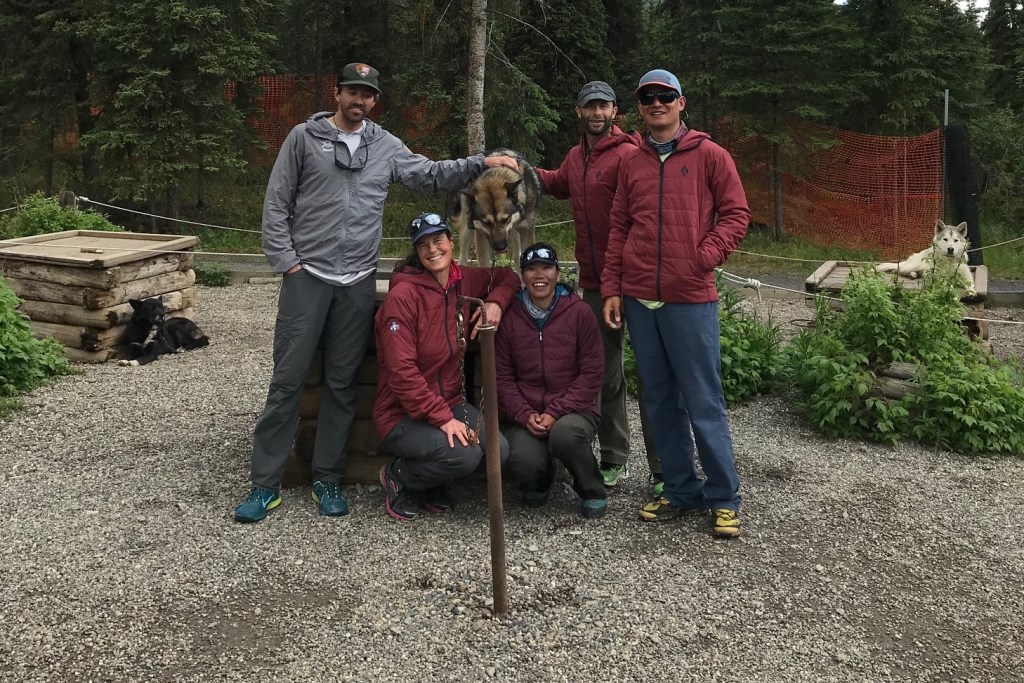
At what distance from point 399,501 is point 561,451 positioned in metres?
0.88

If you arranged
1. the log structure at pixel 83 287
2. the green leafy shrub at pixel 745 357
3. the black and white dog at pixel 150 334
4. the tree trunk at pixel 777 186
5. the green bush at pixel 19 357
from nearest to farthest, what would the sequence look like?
1. the green leafy shrub at pixel 745 357
2. the green bush at pixel 19 357
3. the log structure at pixel 83 287
4. the black and white dog at pixel 150 334
5. the tree trunk at pixel 777 186

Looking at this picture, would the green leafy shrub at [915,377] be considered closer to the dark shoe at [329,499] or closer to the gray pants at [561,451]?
the gray pants at [561,451]

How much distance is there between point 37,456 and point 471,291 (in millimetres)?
3021

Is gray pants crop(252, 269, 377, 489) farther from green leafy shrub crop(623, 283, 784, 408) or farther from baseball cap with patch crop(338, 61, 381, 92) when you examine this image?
green leafy shrub crop(623, 283, 784, 408)

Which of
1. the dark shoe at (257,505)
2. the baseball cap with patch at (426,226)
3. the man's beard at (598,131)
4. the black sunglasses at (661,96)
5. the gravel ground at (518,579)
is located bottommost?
the gravel ground at (518,579)

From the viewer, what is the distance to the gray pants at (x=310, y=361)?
4.46m

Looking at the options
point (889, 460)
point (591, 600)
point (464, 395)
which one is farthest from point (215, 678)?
point (889, 460)

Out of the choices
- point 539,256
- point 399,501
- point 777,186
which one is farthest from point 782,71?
point 399,501

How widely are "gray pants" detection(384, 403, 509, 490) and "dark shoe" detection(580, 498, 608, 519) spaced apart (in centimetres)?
49

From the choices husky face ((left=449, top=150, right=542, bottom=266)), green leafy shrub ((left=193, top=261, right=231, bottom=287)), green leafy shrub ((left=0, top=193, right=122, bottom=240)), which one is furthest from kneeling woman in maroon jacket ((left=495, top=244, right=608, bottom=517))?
green leafy shrub ((left=193, top=261, right=231, bottom=287))

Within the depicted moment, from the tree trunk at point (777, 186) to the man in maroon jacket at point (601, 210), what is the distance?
11.9m

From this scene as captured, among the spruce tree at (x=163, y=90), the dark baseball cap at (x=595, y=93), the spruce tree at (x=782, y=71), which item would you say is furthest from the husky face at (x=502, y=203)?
the spruce tree at (x=782, y=71)

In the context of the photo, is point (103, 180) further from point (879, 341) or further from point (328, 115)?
point (879, 341)

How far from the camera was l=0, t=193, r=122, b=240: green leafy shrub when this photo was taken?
10508 mm
